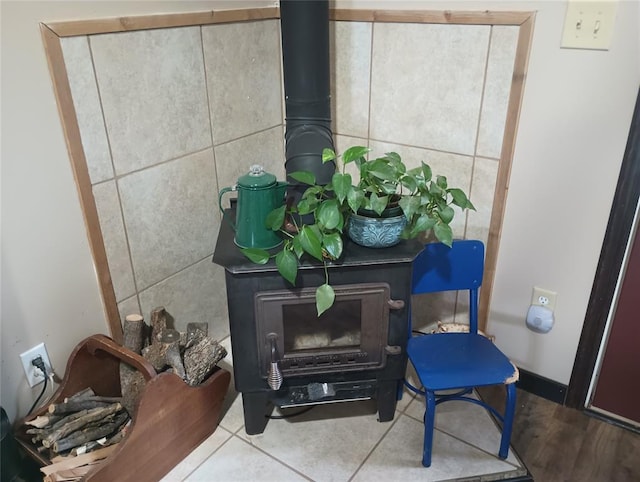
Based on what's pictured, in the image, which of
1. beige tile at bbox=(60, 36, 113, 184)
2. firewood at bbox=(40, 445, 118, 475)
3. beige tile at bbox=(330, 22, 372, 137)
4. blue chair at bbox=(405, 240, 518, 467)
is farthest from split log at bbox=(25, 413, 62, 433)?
beige tile at bbox=(330, 22, 372, 137)

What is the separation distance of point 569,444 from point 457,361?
0.50 metres

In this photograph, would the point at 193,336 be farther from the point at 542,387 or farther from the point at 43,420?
the point at 542,387

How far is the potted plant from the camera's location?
1274 mm

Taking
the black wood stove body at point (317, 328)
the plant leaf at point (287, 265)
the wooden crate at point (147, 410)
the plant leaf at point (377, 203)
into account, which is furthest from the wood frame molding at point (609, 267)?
the wooden crate at point (147, 410)

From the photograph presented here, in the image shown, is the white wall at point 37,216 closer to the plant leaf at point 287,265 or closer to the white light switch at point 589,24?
the plant leaf at point 287,265

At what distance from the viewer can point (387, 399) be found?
5.33 feet

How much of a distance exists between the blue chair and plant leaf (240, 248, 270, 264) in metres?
0.53

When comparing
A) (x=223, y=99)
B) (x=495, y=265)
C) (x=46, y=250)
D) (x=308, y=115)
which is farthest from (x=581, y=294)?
(x=46, y=250)

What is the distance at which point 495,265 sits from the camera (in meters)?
1.73

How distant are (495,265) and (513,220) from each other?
0.56ft

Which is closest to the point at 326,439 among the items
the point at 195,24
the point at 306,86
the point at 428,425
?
the point at 428,425

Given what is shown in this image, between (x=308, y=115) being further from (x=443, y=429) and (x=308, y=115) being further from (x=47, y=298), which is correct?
(x=443, y=429)

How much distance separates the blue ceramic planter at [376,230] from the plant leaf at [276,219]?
0.60 ft

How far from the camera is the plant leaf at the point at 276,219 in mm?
1339
